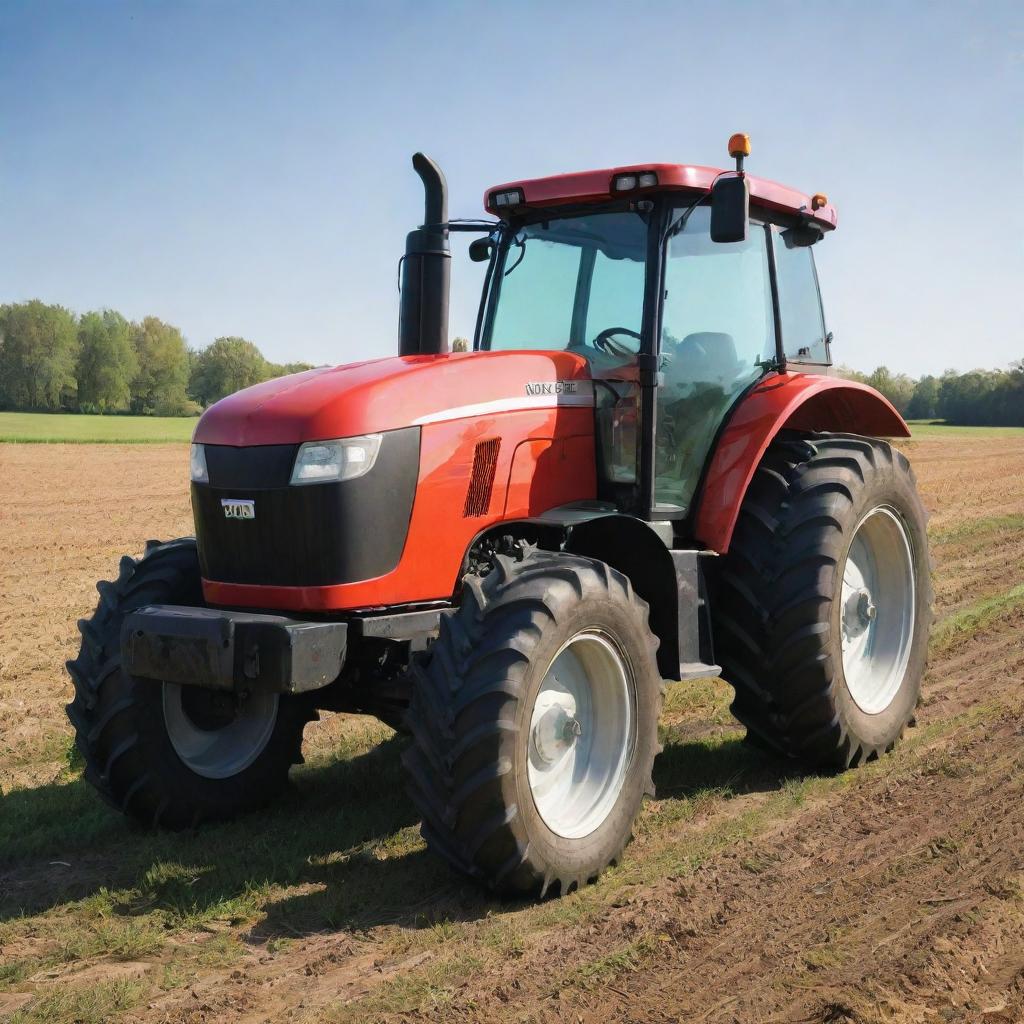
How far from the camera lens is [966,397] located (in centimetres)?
5775

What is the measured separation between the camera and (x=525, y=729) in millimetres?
3625

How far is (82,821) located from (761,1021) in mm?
2831

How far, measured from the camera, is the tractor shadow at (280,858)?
3.67 metres

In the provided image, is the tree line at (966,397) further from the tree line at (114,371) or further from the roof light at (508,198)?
the roof light at (508,198)

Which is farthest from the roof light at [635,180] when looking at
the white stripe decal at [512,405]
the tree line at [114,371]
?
the tree line at [114,371]

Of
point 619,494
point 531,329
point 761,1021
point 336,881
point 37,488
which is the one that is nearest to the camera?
A: point 761,1021

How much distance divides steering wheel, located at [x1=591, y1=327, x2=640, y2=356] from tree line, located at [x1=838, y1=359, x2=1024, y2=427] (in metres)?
49.8

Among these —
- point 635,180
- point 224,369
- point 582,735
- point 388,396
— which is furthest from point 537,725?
point 224,369

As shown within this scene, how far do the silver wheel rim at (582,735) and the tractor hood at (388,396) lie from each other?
95 cm

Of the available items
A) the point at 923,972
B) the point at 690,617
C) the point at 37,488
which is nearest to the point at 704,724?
the point at 690,617

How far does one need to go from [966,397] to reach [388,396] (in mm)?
58847

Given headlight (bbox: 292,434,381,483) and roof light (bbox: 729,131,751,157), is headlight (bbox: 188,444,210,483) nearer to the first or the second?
headlight (bbox: 292,434,381,483)

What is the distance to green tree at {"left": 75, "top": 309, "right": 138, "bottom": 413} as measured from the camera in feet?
228

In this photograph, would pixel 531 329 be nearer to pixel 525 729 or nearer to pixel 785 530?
pixel 785 530
